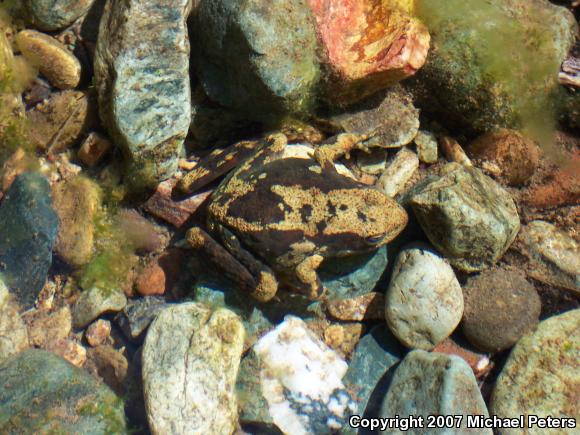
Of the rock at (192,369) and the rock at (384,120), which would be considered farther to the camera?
the rock at (384,120)

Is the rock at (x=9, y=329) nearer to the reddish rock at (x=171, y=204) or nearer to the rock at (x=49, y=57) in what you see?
the reddish rock at (x=171, y=204)

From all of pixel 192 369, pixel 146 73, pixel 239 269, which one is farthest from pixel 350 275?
pixel 146 73

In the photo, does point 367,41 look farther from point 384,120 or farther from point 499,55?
point 499,55

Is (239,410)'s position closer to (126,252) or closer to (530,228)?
(126,252)

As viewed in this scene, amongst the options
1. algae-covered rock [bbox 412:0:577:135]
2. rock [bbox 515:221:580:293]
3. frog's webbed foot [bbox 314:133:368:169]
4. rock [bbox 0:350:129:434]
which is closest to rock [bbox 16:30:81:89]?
frog's webbed foot [bbox 314:133:368:169]

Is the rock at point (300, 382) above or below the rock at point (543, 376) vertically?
below

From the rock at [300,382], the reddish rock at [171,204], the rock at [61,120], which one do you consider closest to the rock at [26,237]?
the rock at [61,120]

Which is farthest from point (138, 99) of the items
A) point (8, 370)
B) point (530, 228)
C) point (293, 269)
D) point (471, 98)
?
point (530, 228)
